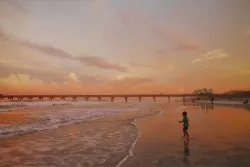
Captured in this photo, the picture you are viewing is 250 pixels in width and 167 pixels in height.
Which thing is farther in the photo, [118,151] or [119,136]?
[119,136]

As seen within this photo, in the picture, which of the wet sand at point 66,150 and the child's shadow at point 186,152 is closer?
the child's shadow at point 186,152

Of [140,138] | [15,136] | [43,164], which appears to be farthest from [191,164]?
[15,136]

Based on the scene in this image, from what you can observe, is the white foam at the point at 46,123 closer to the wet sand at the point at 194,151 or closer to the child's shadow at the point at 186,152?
the wet sand at the point at 194,151

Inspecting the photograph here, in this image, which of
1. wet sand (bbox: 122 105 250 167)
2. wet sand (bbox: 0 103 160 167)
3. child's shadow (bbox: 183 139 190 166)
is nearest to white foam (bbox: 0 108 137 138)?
wet sand (bbox: 0 103 160 167)

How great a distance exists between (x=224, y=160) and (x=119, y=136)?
8.50 metres

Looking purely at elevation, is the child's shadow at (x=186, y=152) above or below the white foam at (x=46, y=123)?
below

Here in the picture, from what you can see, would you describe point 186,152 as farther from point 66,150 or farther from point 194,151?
point 66,150

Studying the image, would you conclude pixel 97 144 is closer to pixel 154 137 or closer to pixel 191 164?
pixel 154 137

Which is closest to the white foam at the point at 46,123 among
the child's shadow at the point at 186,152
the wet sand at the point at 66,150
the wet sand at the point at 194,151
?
the wet sand at the point at 66,150

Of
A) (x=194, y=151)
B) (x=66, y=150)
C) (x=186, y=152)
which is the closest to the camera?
(x=186, y=152)

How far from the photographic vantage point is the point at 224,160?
11.1 meters

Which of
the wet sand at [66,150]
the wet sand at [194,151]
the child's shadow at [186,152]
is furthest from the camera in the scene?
the wet sand at [66,150]

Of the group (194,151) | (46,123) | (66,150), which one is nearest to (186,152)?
(194,151)

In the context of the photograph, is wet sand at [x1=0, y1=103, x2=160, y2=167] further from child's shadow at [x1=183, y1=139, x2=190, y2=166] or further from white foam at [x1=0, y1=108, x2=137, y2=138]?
child's shadow at [x1=183, y1=139, x2=190, y2=166]
